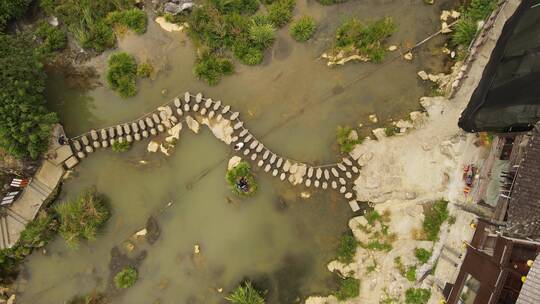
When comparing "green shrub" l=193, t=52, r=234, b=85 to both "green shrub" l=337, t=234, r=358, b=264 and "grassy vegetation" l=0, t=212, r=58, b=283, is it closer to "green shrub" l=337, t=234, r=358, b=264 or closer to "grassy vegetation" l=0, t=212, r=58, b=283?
"green shrub" l=337, t=234, r=358, b=264

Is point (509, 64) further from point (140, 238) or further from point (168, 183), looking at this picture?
point (140, 238)

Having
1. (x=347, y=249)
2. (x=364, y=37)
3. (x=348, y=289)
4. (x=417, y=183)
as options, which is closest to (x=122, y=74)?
(x=364, y=37)

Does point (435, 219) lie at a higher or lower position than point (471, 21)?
lower

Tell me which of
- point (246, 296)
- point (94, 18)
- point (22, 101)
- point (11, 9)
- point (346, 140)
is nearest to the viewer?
point (22, 101)

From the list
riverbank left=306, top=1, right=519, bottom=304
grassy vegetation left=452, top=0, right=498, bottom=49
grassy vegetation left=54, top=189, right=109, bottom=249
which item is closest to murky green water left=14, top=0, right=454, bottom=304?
grassy vegetation left=54, top=189, right=109, bottom=249

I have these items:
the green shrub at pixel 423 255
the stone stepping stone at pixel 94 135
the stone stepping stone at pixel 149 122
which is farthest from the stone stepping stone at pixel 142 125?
the green shrub at pixel 423 255

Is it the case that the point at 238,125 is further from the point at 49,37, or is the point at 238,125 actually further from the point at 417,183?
the point at 49,37

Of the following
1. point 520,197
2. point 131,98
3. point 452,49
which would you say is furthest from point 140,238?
point 452,49
